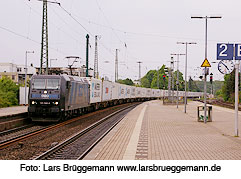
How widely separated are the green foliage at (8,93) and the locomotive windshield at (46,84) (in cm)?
1510

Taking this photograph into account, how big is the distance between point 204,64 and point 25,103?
73.0 feet

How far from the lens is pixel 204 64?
17.7m

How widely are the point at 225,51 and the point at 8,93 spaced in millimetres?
25827

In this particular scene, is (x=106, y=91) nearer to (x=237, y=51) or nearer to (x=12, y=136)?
(x=12, y=136)

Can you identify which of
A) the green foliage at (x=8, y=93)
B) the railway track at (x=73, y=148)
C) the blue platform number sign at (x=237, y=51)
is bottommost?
the railway track at (x=73, y=148)

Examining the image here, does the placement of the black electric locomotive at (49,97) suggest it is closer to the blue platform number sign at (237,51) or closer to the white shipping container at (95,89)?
the white shipping container at (95,89)

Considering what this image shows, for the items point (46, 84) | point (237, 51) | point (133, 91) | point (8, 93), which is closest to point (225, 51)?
point (237, 51)

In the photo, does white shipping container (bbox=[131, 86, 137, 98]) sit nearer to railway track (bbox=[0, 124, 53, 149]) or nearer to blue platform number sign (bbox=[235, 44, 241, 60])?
railway track (bbox=[0, 124, 53, 149])

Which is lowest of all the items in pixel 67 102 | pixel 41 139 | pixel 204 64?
pixel 41 139

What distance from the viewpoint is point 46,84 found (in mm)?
17016

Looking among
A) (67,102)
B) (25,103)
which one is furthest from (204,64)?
(25,103)

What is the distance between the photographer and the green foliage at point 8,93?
103ft

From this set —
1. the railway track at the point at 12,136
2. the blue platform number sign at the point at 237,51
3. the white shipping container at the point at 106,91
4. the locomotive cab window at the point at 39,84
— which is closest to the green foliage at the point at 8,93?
the white shipping container at the point at 106,91
